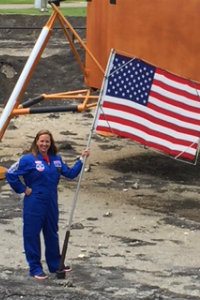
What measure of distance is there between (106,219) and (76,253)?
1979mm

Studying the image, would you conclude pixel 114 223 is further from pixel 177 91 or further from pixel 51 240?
pixel 51 240

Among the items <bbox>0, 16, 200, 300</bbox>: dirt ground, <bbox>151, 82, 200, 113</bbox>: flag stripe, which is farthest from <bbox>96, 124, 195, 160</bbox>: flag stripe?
<bbox>0, 16, 200, 300</bbox>: dirt ground

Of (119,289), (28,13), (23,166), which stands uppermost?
(23,166)

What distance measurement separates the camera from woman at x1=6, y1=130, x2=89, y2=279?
34.7 ft

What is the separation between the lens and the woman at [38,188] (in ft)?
34.7

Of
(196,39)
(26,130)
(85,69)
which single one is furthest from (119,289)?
(26,130)

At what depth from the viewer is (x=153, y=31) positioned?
16.1 metres

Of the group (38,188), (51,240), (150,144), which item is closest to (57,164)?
(38,188)

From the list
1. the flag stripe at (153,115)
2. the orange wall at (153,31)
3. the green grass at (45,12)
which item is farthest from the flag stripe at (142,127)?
the green grass at (45,12)

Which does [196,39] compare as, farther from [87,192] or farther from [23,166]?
[23,166]

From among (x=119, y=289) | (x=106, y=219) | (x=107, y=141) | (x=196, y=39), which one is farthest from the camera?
(x=107, y=141)

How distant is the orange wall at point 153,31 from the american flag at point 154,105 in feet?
3.88

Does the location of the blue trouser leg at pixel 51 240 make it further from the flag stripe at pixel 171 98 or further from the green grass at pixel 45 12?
the green grass at pixel 45 12

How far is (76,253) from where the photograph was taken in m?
12.2
